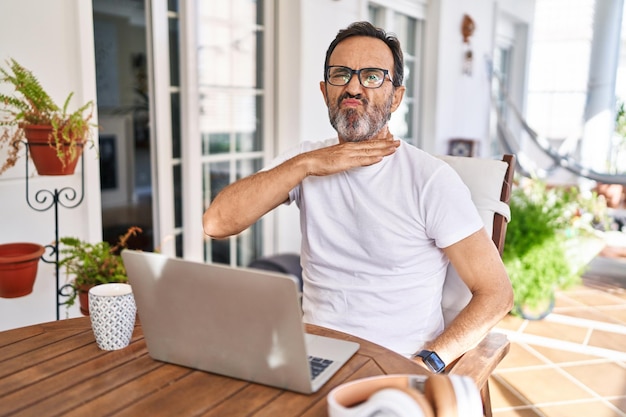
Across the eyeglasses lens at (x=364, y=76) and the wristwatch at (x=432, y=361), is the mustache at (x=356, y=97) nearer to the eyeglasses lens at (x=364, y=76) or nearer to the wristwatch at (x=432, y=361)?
the eyeglasses lens at (x=364, y=76)

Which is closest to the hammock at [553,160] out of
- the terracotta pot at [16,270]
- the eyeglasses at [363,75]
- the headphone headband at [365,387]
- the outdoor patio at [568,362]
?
the outdoor patio at [568,362]

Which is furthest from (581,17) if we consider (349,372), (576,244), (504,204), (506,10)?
(349,372)

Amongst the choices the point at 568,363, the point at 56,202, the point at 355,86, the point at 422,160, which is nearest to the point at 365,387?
the point at 422,160

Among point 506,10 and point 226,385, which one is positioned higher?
point 506,10

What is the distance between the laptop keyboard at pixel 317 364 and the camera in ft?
3.02

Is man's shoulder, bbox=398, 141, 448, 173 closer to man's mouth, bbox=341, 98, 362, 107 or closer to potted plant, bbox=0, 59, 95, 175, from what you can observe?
man's mouth, bbox=341, 98, 362, 107

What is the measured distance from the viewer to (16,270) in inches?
69.6

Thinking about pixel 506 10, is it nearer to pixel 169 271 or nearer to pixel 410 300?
pixel 410 300

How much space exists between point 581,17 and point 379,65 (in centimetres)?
737

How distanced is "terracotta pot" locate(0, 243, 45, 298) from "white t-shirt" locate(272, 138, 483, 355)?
922 mm

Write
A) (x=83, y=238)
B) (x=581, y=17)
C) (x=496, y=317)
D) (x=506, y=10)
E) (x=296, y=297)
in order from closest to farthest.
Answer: (x=296, y=297), (x=496, y=317), (x=83, y=238), (x=506, y=10), (x=581, y=17)

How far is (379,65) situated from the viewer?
1.47 metres

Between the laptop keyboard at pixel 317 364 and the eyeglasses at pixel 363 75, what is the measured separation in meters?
0.76

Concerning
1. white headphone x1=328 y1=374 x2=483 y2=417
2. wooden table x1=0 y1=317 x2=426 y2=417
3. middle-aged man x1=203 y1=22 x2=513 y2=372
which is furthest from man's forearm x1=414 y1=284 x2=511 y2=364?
white headphone x1=328 y1=374 x2=483 y2=417
